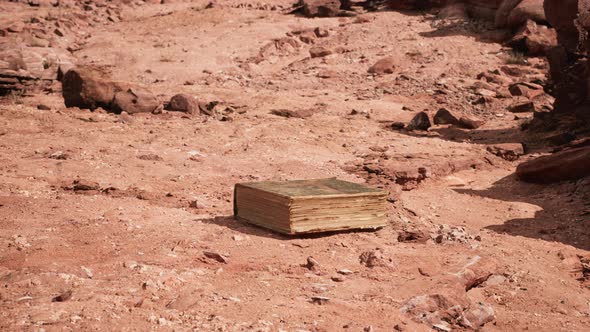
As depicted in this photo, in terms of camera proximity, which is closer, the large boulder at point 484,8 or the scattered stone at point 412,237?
the scattered stone at point 412,237

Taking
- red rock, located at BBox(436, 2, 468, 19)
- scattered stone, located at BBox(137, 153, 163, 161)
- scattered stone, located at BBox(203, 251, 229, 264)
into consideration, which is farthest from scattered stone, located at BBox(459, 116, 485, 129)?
scattered stone, located at BBox(203, 251, 229, 264)

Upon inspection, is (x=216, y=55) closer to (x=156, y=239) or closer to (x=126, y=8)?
(x=126, y=8)

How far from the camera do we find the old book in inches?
206

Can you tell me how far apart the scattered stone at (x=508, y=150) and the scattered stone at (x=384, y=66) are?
12.6 feet

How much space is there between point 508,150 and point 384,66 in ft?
13.6

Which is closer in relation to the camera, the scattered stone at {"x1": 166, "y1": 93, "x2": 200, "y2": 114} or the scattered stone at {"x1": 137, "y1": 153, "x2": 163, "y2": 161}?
the scattered stone at {"x1": 137, "y1": 153, "x2": 163, "y2": 161}

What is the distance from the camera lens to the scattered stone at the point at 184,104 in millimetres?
9906

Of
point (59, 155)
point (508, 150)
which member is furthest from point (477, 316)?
point (508, 150)

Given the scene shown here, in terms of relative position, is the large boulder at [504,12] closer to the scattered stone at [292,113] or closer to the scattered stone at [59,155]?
the scattered stone at [292,113]

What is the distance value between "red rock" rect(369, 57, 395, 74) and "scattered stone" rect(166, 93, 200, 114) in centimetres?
352

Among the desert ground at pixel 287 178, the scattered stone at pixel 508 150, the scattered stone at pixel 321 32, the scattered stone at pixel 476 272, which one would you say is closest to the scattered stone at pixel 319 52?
the desert ground at pixel 287 178

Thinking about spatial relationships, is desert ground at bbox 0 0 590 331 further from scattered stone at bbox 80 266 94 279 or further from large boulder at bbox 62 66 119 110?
large boulder at bbox 62 66 119 110

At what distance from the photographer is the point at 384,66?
12.6 meters

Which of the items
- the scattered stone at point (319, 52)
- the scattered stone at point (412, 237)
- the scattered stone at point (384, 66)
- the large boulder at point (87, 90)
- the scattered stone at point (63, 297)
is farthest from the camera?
the scattered stone at point (319, 52)
